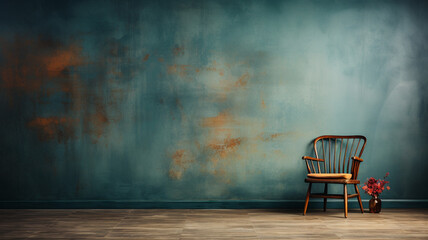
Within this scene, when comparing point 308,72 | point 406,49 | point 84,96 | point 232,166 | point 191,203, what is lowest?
point 191,203

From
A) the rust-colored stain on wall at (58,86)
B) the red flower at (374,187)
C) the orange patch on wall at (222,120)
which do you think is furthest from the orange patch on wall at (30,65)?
the red flower at (374,187)

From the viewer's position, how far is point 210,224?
350 cm

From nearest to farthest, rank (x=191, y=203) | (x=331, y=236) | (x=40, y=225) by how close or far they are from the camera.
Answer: (x=331, y=236)
(x=40, y=225)
(x=191, y=203)

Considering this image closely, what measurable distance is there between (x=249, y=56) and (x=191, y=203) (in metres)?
1.76

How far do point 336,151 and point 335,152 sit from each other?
0.02 m

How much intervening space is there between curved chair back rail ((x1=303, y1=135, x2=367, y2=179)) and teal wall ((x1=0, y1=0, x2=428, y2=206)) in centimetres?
10

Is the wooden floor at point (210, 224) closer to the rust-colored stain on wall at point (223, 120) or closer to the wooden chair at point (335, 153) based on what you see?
the wooden chair at point (335, 153)

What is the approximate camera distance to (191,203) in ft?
14.2

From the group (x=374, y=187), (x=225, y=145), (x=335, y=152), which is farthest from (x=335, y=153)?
(x=225, y=145)

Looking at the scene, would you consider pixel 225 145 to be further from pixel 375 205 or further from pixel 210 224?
pixel 375 205

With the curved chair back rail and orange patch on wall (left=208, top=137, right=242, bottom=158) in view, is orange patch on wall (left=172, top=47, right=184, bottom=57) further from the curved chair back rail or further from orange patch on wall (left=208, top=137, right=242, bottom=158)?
the curved chair back rail

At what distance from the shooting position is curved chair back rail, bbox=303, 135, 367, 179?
4.34 metres

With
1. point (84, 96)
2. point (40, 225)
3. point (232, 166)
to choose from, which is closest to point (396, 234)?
point (232, 166)

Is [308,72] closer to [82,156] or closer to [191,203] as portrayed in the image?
[191,203]
